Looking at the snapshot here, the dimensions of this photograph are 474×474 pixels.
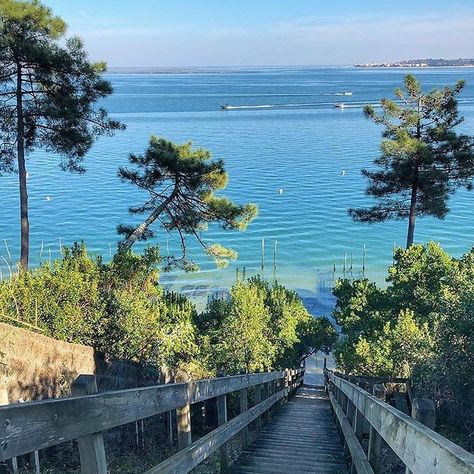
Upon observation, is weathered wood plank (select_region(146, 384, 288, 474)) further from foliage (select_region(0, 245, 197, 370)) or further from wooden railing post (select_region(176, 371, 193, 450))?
foliage (select_region(0, 245, 197, 370))

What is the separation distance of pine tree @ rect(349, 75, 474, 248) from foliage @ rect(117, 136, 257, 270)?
788cm

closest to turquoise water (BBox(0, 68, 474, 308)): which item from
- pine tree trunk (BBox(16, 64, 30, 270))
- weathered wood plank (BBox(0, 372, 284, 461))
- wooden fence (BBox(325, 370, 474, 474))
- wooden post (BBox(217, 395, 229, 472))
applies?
pine tree trunk (BBox(16, 64, 30, 270))

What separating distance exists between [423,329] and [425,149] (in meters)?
10.1

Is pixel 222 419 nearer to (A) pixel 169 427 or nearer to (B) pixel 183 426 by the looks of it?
(B) pixel 183 426

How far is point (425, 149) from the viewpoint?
18.8 metres

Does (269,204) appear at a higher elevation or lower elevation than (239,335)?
higher

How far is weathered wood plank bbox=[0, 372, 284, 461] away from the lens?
1.28 metres

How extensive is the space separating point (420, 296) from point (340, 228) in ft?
71.6

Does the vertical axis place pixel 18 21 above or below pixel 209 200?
above

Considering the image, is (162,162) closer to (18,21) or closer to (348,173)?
(18,21)

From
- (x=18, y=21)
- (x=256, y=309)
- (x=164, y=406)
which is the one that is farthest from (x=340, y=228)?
(x=164, y=406)

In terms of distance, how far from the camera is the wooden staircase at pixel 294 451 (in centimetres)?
402

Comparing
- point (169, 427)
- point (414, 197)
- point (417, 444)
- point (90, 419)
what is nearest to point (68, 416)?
point (90, 419)

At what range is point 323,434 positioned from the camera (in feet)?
21.0
